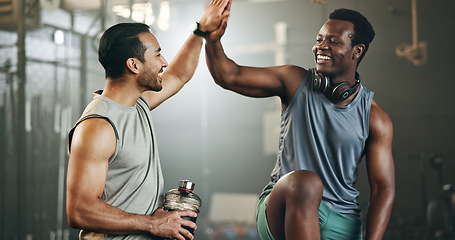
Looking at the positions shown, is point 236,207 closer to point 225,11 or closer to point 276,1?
point 276,1

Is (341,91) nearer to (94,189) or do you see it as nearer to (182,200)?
(182,200)

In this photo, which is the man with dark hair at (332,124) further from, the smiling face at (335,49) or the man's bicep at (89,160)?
the man's bicep at (89,160)

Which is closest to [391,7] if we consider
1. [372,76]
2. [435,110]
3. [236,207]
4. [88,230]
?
[372,76]

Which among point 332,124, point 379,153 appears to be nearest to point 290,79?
point 332,124

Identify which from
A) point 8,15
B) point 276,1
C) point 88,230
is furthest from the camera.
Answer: point 276,1

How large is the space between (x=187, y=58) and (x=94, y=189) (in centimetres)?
85

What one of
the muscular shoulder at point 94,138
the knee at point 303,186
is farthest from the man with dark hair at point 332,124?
the muscular shoulder at point 94,138

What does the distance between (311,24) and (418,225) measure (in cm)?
231

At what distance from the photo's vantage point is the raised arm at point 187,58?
1.99m

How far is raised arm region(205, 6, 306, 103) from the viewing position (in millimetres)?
2039

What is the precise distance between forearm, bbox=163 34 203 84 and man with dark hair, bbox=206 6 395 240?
0.24 feet

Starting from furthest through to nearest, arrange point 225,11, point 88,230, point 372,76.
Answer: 1. point 372,76
2. point 225,11
3. point 88,230

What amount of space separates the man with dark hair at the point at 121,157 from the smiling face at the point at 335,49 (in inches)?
29.1

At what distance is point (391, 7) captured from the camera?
4.57m
